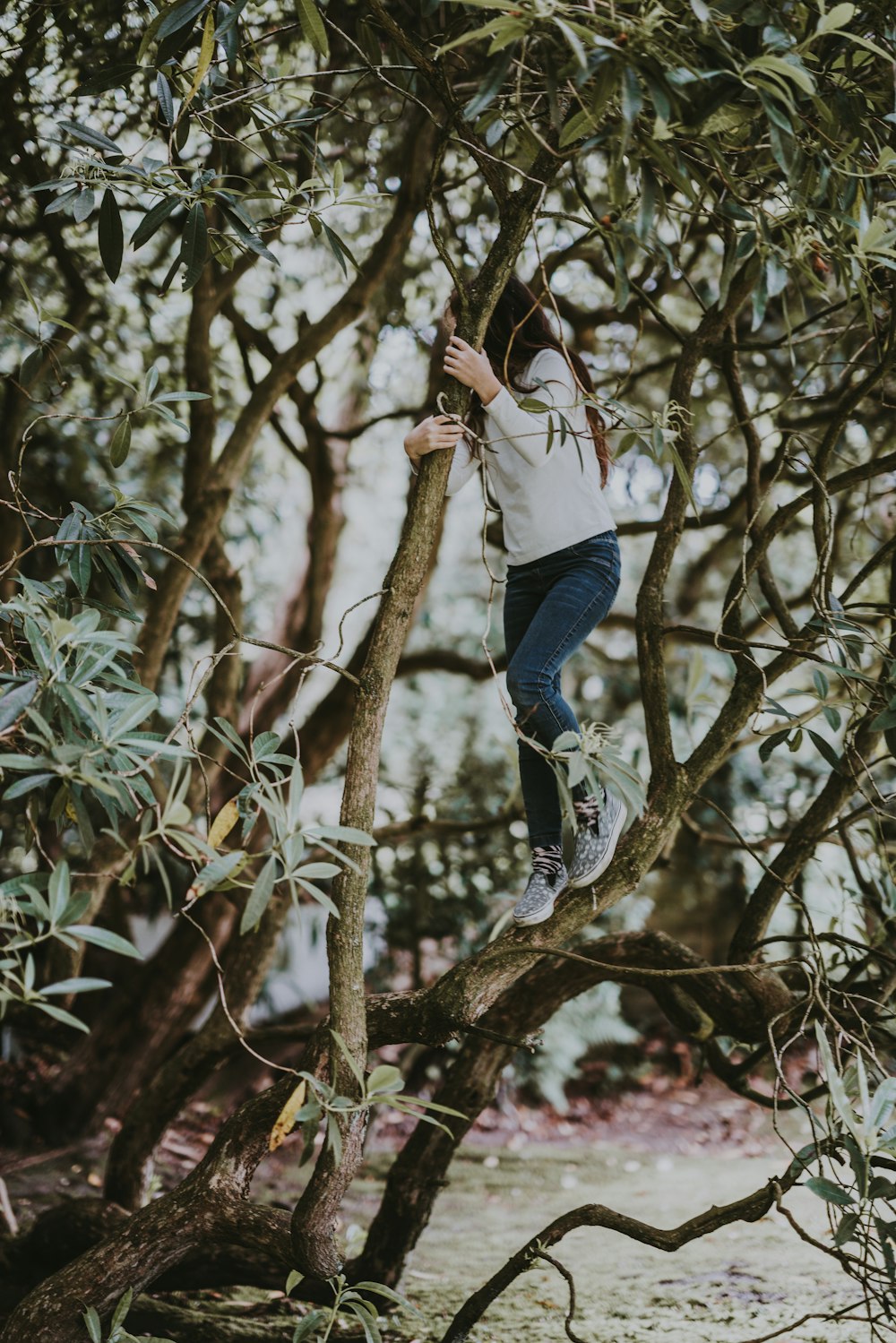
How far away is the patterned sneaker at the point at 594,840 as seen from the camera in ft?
7.20

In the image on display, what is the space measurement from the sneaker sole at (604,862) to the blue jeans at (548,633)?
0.11m

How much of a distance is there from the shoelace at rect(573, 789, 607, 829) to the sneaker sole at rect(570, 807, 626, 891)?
4 centimetres

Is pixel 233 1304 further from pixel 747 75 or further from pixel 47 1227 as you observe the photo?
pixel 747 75

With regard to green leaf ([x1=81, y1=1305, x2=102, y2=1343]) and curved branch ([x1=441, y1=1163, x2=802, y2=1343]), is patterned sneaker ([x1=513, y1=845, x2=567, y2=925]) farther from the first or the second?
green leaf ([x1=81, y1=1305, x2=102, y2=1343])

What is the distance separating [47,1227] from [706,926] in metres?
4.59

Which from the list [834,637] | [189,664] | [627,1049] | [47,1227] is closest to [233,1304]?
[47,1227]

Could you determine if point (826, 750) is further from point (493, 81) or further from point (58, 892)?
point (58, 892)

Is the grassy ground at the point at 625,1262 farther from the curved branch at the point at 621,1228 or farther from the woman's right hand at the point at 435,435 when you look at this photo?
the woman's right hand at the point at 435,435

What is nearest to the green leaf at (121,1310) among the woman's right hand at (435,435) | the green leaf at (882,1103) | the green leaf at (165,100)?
the green leaf at (882,1103)

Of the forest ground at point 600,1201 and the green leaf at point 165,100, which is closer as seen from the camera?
the green leaf at point 165,100


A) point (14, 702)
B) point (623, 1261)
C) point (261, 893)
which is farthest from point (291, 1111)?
point (623, 1261)

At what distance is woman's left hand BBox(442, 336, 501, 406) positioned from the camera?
1.89 meters

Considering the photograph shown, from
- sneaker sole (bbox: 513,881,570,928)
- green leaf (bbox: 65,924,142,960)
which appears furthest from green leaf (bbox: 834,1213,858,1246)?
green leaf (bbox: 65,924,142,960)

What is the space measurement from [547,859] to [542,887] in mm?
78
